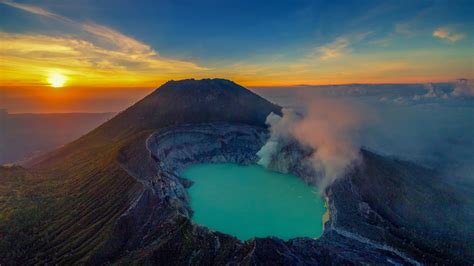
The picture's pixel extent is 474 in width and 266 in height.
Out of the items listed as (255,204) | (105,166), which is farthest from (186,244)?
(105,166)

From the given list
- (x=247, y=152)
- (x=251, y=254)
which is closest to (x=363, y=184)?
(x=251, y=254)

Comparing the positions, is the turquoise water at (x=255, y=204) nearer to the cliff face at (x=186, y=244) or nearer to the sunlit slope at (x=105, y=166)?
the cliff face at (x=186, y=244)

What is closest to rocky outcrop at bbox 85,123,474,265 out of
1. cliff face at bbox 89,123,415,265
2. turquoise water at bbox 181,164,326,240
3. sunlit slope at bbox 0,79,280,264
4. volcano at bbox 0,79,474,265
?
cliff face at bbox 89,123,415,265

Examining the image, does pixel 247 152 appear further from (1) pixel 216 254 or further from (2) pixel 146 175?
(1) pixel 216 254

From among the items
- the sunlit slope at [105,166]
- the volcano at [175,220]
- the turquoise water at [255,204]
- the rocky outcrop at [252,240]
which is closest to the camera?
the rocky outcrop at [252,240]

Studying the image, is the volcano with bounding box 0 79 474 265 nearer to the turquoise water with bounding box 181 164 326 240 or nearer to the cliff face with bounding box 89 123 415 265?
the cliff face with bounding box 89 123 415 265

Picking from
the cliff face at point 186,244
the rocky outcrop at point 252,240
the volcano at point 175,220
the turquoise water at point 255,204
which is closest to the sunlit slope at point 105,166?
the volcano at point 175,220

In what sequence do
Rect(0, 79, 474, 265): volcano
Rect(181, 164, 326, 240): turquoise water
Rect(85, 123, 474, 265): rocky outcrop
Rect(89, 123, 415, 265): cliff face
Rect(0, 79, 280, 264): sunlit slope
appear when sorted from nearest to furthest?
Rect(89, 123, 415, 265): cliff face → Rect(85, 123, 474, 265): rocky outcrop → Rect(0, 79, 474, 265): volcano → Rect(0, 79, 280, 264): sunlit slope → Rect(181, 164, 326, 240): turquoise water
